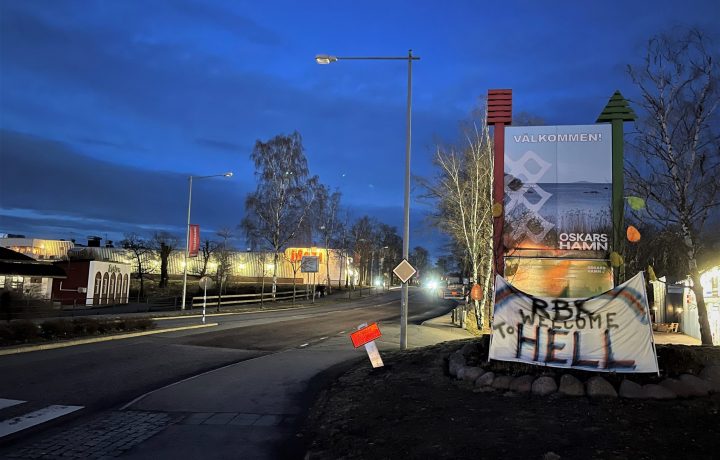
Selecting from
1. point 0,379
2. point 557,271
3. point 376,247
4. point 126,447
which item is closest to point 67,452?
point 126,447

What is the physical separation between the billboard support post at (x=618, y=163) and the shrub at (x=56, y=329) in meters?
15.2

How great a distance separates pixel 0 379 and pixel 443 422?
8705mm

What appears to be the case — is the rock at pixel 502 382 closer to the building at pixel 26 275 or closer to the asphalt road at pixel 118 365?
the asphalt road at pixel 118 365

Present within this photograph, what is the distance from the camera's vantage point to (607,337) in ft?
25.5

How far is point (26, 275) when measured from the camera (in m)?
34.8

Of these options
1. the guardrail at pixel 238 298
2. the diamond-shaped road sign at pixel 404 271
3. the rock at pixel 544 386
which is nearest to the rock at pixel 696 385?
the rock at pixel 544 386

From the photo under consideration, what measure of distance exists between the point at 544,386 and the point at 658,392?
135 cm

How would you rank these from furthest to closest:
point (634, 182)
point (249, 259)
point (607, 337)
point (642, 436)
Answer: point (249, 259)
point (634, 182)
point (607, 337)
point (642, 436)

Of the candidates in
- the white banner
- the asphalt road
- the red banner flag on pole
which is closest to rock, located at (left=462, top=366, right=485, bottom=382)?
the white banner

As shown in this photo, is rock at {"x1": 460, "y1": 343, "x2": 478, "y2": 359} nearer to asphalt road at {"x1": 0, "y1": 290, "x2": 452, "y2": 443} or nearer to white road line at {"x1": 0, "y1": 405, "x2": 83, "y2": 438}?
asphalt road at {"x1": 0, "y1": 290, "x2": 452, "y2": 443}

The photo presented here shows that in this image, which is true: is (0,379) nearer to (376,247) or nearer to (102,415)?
(102,415)

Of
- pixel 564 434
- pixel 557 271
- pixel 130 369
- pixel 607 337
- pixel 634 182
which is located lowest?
pixel 130 369

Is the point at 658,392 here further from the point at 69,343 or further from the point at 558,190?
the point at 69,343

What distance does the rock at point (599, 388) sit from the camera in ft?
22.5
